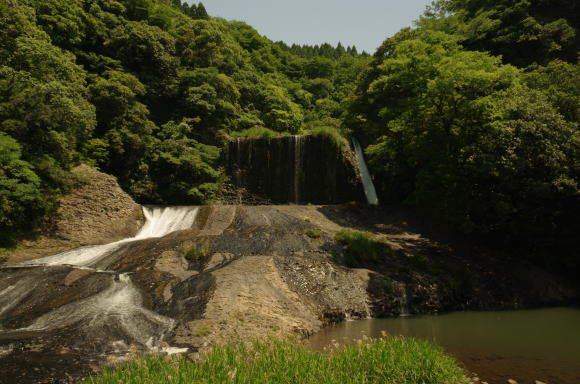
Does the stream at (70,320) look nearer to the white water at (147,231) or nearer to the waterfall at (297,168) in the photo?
the white water at (147,231)

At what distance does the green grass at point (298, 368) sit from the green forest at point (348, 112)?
525 inches

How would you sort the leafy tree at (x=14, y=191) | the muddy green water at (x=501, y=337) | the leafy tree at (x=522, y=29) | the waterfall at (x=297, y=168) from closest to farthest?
the muddy green water at (x=501, y=337) < the leafy tree at (x=14, y=191) < the waterfall at (x=297, y=168) < the leafy tree at (x=522, y=29)

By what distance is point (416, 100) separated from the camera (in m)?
21.9

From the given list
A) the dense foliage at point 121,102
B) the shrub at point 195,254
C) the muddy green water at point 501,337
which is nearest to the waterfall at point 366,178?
the dense foliage at point 121,102

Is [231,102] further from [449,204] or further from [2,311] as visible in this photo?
[2,311]

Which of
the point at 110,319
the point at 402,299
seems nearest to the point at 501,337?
the point at 402,299

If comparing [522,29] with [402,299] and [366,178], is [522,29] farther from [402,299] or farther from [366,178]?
[402,299]

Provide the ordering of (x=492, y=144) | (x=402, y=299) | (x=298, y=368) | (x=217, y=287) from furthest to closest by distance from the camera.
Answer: (x=492, y=144) → (x=402, y=299) → (x=217, y=287) → (x=298, y=368)

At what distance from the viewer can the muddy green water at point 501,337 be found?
811 centimetres

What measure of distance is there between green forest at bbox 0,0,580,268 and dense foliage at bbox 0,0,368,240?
0.12 meters

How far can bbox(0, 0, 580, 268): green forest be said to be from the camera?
17.3 meters

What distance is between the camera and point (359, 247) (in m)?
17.5

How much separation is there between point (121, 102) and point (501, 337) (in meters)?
29.3

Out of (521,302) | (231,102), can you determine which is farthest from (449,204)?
(231,102)
